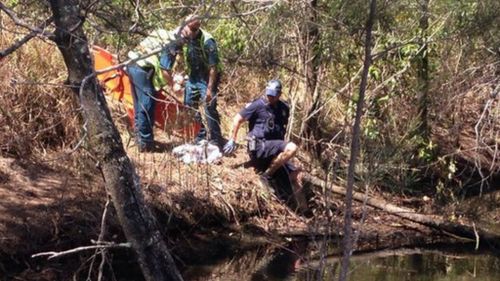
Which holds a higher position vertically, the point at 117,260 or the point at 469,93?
the point at 469,93

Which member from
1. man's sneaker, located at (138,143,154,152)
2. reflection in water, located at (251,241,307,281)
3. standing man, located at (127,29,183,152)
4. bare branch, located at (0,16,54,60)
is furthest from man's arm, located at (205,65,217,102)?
bare branch, located at (0,16,54,60)

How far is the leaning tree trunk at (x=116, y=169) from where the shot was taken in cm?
666

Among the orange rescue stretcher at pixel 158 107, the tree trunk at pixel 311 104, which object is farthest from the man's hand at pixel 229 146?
the tree trunk at pixel 311 104

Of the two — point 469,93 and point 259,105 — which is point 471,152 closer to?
point 469,93

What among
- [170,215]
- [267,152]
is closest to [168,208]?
[170,215]

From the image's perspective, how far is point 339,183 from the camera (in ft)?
42.1

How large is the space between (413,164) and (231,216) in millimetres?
2989

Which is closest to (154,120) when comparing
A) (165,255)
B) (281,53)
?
(281,53)

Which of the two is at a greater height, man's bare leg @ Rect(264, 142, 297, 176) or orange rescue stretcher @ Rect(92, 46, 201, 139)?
orange rescue stretcher @ Rect(92, 46, 201, 139)

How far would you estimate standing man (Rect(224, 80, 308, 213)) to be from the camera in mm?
11891

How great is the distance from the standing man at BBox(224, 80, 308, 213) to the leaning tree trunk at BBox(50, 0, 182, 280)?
16.4 ft

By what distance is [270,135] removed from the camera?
39.7 ft

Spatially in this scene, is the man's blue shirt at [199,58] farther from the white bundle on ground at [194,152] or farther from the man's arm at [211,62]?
the white bundle on ground at [194,152]

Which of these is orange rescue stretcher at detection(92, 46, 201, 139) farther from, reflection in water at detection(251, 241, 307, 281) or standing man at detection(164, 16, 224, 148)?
reflection in water at detection(251, 241, 307, 281)
